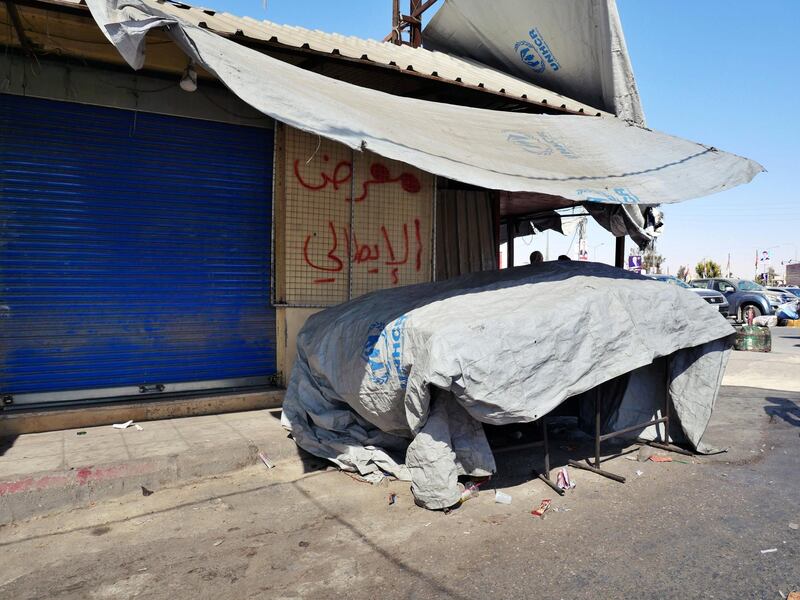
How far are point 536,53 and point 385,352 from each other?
6.60 m

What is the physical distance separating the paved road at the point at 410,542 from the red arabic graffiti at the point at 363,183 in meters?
3.16

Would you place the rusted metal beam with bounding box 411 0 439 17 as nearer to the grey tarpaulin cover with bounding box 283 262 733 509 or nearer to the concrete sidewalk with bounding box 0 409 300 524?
the grey tarpaulin cover with bounding box 283 262 733 509

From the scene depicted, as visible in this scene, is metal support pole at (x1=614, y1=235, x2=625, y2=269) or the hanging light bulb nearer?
the hanging light bulb

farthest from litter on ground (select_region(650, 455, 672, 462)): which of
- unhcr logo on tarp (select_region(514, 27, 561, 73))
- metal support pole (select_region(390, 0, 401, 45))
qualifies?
metal support pole (select_region(390, 0, 401, 45))

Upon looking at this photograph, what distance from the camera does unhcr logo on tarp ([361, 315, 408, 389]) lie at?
3.65 meters

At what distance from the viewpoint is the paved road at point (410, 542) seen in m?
2.67

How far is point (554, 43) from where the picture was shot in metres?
8.20

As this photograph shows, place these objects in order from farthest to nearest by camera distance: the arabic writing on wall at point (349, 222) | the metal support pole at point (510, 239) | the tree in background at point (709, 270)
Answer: the tree in background at point (709, 270) < the metal support pole at point (510, 239) < the arabic writing on wall at point (349, 222)

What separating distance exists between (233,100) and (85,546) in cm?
447

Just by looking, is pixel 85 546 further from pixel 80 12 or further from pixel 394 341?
pixel 80 12

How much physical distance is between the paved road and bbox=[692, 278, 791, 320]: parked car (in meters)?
17.1

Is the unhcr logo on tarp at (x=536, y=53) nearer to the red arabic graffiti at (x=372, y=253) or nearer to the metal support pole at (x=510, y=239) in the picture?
the red arabic graffiti at (x=372, y=253)

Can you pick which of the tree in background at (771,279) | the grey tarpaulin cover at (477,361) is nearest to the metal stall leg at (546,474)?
the grey tarpaulin cover at (477,361)

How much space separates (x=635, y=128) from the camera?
6.53 metres
